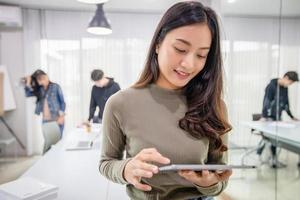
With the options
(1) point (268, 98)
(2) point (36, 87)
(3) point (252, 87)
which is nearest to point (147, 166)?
(1) point (268, 98)

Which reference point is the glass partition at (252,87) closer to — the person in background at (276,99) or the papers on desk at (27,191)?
the person in background at (276,99)

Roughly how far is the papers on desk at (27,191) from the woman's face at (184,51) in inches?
35.4

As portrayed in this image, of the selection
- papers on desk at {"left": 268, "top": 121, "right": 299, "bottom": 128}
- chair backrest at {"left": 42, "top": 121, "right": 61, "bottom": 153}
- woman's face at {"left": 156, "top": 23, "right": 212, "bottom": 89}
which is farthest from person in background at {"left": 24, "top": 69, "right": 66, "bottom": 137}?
woman's face at {"left": 156, "top": 23, "right": 212, "bottom": 89}

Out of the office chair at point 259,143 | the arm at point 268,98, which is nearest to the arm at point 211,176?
the arm at point 268,98

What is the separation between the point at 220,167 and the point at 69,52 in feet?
14.2

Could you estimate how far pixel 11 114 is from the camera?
4.56 meters

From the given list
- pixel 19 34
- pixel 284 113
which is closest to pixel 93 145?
pixel 284 113

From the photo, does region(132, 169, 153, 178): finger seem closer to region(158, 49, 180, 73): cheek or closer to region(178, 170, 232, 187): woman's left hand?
region(178, 170, 232, 187): woman's left hand

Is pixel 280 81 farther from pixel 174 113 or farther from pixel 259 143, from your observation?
pixel 174 113

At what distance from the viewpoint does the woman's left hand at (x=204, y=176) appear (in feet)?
1.96

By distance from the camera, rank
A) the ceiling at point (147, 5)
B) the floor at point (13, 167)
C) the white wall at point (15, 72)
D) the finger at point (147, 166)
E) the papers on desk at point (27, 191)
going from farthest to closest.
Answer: the white wall at point (15, 72)
the floor at point (13, 167)
the ceiling at point (147, 5)
the papers on desk at point (27, 191)
the finger at point (147, 166)

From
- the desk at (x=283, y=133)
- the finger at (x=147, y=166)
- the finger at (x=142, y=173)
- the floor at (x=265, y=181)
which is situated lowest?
the floor at (x=265, y=181)

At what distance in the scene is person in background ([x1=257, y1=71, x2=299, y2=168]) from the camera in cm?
175

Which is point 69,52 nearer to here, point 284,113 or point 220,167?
point 284,113
